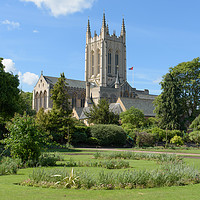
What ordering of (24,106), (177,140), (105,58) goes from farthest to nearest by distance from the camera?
(105,58)
(24,106)
(177,140)

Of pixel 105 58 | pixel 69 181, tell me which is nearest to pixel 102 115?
pixel 69 181

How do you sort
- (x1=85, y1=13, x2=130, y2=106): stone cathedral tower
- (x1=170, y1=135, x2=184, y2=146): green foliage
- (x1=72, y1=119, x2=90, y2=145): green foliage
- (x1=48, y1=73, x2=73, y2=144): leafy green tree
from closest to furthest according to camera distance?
(x1=48, y1=73, x2=73, y2=144): leafy green tree
(x1=72, y1=119, x2=90, y2=145): green foliage
(x1=170, y1=135, x2=184, y2=146): green foliage
(x1=85, y1=13, x2=130, y2=106): stone cathedral tower

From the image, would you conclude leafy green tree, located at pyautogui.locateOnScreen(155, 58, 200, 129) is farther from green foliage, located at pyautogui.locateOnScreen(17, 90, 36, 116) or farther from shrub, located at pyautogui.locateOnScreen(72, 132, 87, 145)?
green foliage, located at pyautogui.locateOnScreen(17, 90, 36, 116)

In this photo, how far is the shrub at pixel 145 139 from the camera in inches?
1526

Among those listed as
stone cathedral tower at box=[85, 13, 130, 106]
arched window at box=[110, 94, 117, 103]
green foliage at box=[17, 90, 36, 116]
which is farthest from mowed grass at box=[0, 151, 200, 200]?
stone cathedral tower at box=[85, 13, 130, 106]

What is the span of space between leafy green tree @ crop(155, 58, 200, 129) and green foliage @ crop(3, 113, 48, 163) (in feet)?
117

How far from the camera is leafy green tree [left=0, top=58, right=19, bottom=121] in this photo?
28764mm

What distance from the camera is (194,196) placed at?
8109mm

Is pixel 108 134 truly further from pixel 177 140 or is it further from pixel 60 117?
pixel 177 140

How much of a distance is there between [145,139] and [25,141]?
88.1 feet

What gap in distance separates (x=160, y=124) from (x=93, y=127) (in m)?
13.4

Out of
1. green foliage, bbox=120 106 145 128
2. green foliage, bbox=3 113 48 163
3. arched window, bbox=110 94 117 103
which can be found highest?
arched window, bbox=110 94 117 103

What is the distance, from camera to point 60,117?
132 ft

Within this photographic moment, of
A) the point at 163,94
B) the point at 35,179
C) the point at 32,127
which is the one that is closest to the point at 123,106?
the point at 163,94
